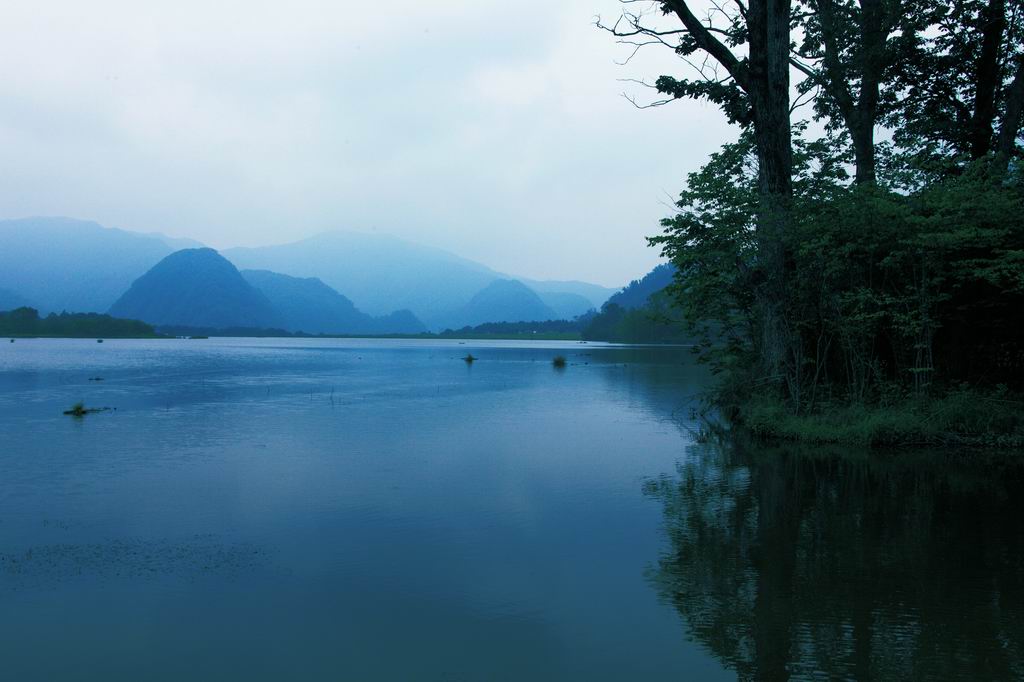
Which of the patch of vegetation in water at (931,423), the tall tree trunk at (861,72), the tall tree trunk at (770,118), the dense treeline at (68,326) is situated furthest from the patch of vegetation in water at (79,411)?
the dense treeline at (68,326)

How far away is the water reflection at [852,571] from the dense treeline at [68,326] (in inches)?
7332

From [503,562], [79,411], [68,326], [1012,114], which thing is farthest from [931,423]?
[68,326]

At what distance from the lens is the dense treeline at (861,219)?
1486cm

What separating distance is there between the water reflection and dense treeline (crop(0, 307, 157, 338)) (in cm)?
18623

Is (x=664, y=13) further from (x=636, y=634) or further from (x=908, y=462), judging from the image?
(x=636, y=634)

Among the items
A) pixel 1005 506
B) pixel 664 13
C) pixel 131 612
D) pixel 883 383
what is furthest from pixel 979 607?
pixel 664 13

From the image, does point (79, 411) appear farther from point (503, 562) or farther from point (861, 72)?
point (861, 72)

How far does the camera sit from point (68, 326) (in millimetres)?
165000

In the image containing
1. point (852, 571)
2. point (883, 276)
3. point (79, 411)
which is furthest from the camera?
point (79, 411)

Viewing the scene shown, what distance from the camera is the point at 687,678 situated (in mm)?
5078

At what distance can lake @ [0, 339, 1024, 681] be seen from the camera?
5.43 m

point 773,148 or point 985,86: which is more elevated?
point 985,86

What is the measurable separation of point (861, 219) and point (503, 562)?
11470 mm

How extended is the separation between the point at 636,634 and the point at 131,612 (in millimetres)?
4581
